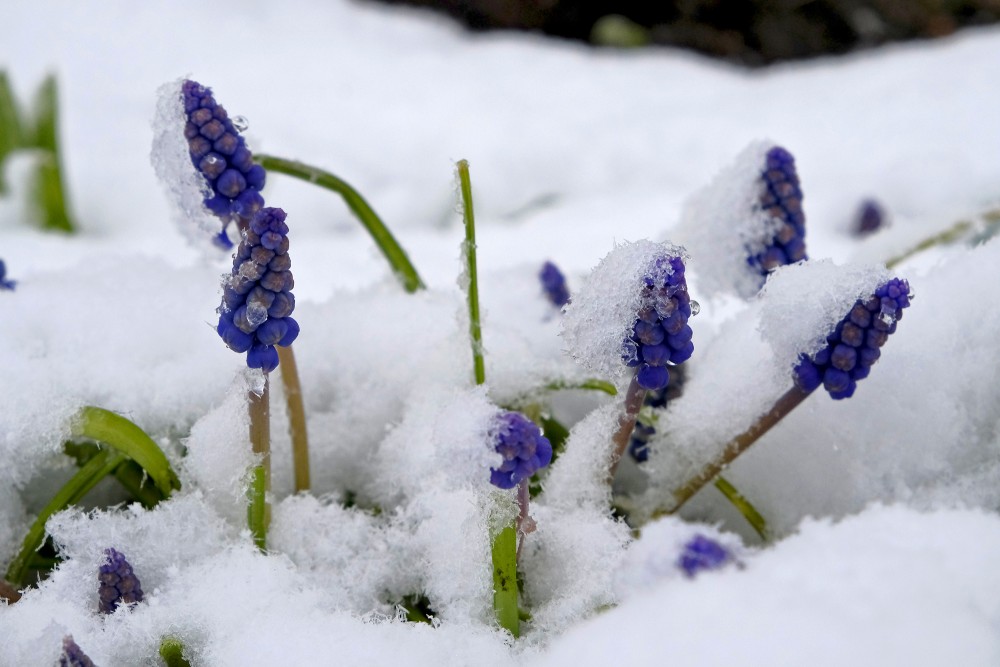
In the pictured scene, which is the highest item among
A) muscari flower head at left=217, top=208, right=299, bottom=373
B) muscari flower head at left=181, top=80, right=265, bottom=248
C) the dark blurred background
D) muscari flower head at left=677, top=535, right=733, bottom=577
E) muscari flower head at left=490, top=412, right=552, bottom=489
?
the dark blurred background

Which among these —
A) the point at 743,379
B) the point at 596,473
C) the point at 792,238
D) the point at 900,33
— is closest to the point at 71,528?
the point at 596,473

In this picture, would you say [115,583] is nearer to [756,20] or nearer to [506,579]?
[506,579]

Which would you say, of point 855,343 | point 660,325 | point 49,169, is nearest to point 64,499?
point 660,325

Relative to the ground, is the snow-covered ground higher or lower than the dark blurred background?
lower

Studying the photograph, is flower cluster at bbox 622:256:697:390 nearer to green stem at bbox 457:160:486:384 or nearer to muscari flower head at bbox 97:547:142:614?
green stem at bbox 457:160:486:384

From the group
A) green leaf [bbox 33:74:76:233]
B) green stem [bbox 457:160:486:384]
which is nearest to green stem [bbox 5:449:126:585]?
green stem [bbox 457:160:486:384]

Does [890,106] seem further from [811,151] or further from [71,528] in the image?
[71,528]

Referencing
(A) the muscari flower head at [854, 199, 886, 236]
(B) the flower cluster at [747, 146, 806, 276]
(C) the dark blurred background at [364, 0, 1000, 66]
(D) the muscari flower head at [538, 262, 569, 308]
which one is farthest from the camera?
(C) the dark blurred background at [364, 0, 1000, 66]
